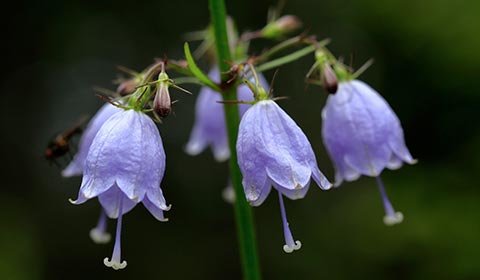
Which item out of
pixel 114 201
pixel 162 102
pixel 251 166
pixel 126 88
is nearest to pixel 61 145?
pixel 126 88

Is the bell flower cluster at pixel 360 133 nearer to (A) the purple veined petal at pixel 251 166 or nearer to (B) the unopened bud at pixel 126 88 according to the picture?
(A) the purple veined petal at pixel 251 166

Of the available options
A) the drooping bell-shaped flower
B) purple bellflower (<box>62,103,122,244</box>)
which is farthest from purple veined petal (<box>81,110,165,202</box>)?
the drooping bell-shaped flower

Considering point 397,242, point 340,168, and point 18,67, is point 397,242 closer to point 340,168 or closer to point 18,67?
point 340,168

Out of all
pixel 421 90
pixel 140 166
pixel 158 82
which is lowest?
pixel 140 166

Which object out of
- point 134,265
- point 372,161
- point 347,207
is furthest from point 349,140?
point 134,265

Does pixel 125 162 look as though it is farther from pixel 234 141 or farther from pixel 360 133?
pixel 360 133
